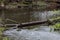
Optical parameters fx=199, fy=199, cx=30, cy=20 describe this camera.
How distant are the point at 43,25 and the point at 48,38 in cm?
369

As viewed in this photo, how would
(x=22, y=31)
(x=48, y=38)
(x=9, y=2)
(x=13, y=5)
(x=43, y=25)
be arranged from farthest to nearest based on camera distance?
1. (x=9, y=2)
2. (x=13, y=5)
3. (x=43, y=25)
4. (x=22, y=31)
5. (x=48, y=38)

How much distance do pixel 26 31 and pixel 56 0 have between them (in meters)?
29.1

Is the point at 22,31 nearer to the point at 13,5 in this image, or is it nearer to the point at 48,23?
the point at 48,23

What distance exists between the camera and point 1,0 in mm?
45156

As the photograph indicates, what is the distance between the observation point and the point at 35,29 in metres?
17.1

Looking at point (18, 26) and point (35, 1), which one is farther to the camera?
point (35, 1)

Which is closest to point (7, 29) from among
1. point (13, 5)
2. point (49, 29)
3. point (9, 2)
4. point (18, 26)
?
point (18, 26)

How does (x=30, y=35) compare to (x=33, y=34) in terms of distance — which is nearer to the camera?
(x=30, y=35)

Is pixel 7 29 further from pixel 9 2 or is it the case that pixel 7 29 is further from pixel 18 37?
pixel 9 2

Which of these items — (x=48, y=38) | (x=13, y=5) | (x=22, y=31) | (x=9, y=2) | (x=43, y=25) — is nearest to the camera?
(x=48, y=38)

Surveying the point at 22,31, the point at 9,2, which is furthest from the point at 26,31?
the point at 9,2

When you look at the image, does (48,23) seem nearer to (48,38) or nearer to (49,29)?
(49,29)

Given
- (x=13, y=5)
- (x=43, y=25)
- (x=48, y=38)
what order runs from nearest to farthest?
(x=48, y=38) < (x=43, y=25) < (x=13, y=5)

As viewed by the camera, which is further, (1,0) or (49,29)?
(1,0)
